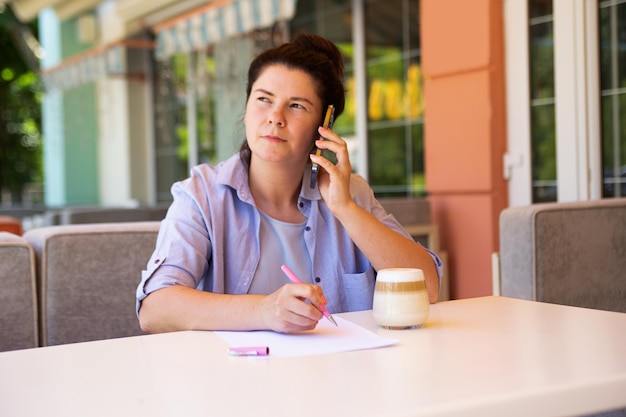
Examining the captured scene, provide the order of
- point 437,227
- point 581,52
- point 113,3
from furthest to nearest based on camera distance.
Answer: point 113,3 → point 437,227 → point 581,52

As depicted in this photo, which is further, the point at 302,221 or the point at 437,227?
the point at 437,227

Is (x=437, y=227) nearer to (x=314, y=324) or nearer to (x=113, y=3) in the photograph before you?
(x=314, y=324)

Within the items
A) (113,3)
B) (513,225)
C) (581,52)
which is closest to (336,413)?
(513,225)

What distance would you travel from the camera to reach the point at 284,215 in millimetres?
2023

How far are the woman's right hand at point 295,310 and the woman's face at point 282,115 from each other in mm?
590

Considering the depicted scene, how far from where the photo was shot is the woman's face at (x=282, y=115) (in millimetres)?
1927

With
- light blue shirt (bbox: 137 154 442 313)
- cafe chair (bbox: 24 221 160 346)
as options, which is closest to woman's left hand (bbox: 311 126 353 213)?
light blue shirt (bbox: 137 154 442 313)

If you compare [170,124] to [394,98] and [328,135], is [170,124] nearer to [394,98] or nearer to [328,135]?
[394,98]

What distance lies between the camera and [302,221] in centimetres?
202

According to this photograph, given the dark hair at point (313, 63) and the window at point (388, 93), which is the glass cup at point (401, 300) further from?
the window at point (388, 93)

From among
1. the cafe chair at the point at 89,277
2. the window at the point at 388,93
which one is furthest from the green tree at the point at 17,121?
the cafe chair at the point at 89,277

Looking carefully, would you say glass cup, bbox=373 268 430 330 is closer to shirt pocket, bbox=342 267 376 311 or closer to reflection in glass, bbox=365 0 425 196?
shirt pocket, bbox=342 267 376 311

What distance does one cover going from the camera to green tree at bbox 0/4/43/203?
13.1m

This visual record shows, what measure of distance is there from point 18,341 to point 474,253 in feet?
7.83
